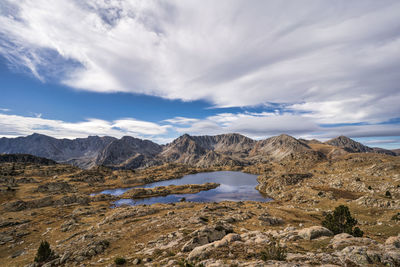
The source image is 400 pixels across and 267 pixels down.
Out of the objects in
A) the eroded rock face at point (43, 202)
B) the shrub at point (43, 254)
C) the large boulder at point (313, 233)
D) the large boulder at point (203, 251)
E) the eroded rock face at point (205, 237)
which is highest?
the large boulder at point (313, 233)

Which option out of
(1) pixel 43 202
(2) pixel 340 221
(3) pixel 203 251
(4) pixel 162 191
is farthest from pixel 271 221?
(1) pixel 43 202

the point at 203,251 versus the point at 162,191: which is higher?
the point at 203,251

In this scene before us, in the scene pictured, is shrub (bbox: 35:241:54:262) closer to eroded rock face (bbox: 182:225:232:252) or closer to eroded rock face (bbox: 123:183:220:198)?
eroded rock face (bbox: 182:225:232:252)

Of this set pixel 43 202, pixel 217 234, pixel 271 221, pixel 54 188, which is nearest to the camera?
pixel 217 234

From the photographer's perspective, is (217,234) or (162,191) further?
(162,191)

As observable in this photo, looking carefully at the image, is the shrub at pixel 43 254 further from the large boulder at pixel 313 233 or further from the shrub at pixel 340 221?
the shrub at pixel 340 221

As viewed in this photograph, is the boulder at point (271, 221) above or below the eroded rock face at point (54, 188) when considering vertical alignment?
above

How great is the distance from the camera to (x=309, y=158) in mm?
175000

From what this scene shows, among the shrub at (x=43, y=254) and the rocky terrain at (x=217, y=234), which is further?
the shrub at (x=43, y=254)

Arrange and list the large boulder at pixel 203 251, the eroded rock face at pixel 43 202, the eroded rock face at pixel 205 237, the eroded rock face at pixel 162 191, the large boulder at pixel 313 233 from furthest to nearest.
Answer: the eroded rock face at pixel 162 191, the eroded rock face at pixel 43 202, the eroded rock face at pixel 205 237, the large boulder at pixel 313 233, the large boulder at pixel 203 251

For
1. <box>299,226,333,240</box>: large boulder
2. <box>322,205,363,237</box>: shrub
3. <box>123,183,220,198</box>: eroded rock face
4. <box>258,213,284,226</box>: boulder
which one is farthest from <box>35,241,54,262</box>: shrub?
<box>123,183,220,198</box>: eroded rock face

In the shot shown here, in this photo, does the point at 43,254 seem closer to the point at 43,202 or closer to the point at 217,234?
the point at 217,234

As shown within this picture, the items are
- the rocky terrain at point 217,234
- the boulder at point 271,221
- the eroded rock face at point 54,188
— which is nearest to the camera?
the rocky terrain at point 217,234

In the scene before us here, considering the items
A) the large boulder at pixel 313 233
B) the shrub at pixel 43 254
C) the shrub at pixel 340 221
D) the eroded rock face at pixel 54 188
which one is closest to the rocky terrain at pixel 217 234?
the large boulder at pixel 313 233
